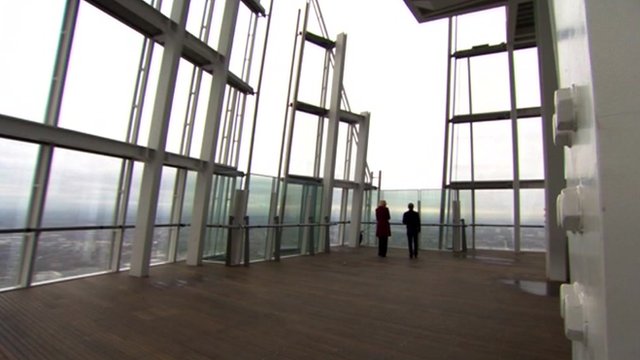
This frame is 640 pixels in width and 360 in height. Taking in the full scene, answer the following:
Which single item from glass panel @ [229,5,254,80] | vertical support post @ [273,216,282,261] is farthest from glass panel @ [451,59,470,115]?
vertical support post @ [273,216,282,261]

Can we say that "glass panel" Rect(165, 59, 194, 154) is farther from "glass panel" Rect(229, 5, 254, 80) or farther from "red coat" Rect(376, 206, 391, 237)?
"red coat" Rect(376, 206, 391, 237)

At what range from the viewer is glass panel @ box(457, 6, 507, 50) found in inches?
533

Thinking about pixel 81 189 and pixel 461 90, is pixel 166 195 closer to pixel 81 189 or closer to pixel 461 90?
pixel 81 189

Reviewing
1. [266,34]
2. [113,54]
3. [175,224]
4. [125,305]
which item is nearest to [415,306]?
[125,305]

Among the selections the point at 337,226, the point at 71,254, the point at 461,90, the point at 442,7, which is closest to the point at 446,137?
the point at 461,90

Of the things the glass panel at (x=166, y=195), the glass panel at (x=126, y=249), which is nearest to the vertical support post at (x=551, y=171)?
the glass panel at (x=166, y=195)

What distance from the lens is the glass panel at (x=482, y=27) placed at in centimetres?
1354

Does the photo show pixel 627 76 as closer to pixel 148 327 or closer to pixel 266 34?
pixel 148 327

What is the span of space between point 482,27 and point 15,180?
51.1 feet

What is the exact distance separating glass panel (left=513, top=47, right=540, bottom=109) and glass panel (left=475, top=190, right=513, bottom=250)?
139 inches

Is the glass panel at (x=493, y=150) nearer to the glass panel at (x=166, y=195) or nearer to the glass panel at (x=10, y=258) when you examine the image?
the glass panel at (x=166, y=195)

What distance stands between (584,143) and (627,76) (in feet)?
0.54

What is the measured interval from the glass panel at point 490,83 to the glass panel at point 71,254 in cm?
1321

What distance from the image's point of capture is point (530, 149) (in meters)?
12.6
